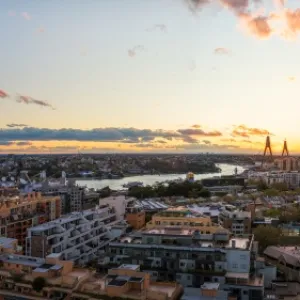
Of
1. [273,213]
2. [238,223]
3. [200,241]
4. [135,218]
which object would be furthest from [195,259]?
[273,213]

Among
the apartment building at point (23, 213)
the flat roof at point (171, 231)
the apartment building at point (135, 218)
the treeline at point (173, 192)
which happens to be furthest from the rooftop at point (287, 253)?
the treeline at point (173, 192)

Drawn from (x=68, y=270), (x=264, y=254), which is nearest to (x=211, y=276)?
(x=68, y=270)

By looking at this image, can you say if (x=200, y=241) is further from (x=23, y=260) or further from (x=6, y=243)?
(x=6, y=243)

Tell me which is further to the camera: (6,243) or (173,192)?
(173,192)

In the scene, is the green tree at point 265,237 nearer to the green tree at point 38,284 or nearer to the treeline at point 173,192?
the green tree at point 38,284

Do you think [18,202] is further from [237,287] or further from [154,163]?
[154,163]

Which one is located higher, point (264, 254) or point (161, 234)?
point (161, 234)
